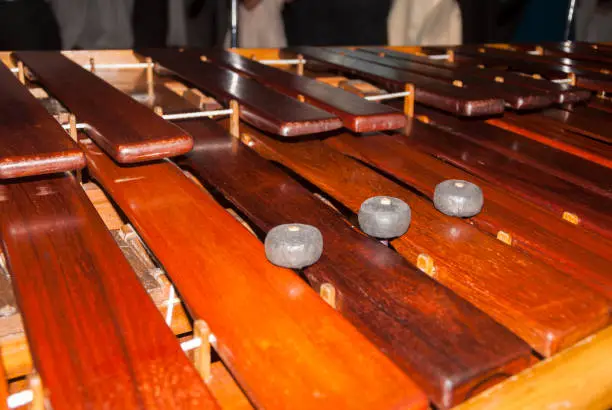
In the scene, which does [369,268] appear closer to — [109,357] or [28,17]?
[109,357]

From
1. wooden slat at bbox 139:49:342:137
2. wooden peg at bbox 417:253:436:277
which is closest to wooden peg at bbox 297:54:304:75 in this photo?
wooden slat at bbox 139:49:342:137

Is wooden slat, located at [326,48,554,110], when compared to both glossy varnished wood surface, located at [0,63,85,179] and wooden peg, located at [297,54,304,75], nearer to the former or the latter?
wooden peg, located at [297,54,304,75]

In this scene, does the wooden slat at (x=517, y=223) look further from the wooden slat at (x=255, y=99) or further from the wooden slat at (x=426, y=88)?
the wooden slat at (x=426, y=88)

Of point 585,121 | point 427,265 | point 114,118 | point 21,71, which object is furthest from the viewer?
point 21,71

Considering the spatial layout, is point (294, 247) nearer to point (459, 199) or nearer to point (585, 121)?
point (459, 199)

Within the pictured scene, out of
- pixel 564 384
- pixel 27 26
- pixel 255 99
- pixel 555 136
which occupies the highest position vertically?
pixel 27 26

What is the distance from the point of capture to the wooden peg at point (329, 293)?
4.20ft

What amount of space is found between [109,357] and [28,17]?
327 cm

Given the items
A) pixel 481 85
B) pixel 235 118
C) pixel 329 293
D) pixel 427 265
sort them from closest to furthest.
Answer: pixel 329 293 → pixel 427 265 → pixel 235 118 → pixel 481 85

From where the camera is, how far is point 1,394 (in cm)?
104

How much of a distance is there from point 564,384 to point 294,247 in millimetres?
591

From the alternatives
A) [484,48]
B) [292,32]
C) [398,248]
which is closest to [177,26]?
[292,32]

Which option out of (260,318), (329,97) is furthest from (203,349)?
(329,97)

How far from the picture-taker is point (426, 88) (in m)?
2.59
